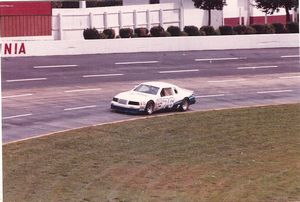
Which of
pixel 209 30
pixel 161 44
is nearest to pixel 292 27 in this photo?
pixel 161 44

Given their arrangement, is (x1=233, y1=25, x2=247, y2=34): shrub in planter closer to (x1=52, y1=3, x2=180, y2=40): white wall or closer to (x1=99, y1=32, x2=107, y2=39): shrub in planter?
(x1=52, y1=3, x2=180, y2=40): white wall

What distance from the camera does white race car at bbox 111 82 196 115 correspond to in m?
23.5

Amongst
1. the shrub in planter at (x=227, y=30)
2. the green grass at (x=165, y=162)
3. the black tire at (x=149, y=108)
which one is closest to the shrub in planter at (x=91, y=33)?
the shrub in planter at (x=227, y=30)

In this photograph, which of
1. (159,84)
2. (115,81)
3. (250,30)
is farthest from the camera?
(250,30)

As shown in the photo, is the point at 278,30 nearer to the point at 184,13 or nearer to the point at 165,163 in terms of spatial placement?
the point at 184,13

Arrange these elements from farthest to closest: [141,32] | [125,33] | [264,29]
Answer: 1. [141,32]
2. [125,33]
3. [264,29]

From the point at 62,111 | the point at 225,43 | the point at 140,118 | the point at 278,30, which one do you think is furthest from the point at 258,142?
the point at 278,30

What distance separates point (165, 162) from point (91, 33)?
25581mm

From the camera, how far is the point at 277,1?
35938 millimetres

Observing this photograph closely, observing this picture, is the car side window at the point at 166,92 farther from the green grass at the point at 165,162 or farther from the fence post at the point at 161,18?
the fence post at the point at 161,18

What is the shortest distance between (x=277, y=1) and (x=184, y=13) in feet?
39.8

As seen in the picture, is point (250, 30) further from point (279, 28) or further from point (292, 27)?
point (292, 27)

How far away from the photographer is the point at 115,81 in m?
28.3

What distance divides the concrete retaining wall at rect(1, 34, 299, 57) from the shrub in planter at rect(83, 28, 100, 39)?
16.3ft
